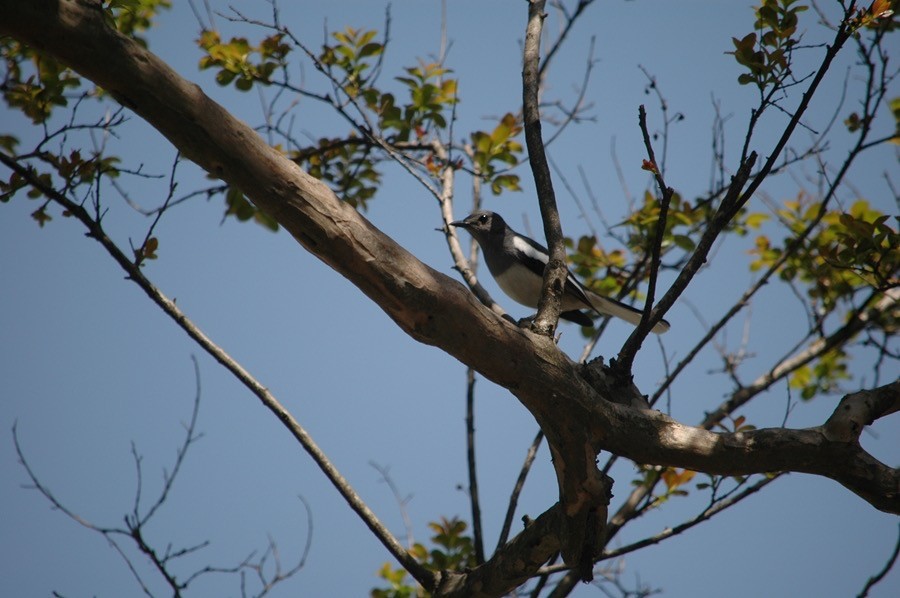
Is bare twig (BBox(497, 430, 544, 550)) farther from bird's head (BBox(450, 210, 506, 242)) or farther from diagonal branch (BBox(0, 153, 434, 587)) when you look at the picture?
bird's head (BBox(450, 210, 506, 242))

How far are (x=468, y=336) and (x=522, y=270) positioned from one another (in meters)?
2.91

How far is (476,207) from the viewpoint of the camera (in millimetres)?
5820

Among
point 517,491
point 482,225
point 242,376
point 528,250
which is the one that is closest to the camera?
point 242,376

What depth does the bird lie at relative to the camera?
520cm

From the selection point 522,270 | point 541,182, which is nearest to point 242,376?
point 541,182

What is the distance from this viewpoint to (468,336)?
2754 mm

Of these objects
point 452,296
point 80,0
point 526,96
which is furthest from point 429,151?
point 80,0

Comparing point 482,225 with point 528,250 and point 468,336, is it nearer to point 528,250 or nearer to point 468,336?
point 528,250

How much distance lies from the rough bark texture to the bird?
6.92ft

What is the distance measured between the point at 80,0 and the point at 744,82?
282 centimetres

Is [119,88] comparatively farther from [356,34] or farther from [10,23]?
[356,34]

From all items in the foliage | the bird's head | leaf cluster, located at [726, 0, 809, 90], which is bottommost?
the foliage

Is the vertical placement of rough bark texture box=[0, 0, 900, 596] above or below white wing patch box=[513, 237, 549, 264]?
below

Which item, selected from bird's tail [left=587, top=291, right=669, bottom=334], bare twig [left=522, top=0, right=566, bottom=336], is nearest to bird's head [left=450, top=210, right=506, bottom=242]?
bird's tail [left=587, top=291, right=669, bottom=334]
